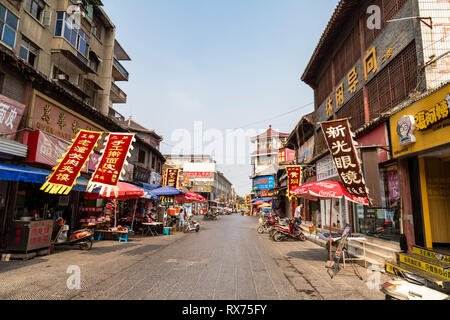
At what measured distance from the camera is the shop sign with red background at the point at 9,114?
9500 mm

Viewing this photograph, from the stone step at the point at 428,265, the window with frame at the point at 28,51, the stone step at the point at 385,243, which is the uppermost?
the window with frame at the point at 28,51

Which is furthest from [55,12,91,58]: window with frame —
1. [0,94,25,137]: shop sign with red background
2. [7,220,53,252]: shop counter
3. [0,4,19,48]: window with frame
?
[7,220,53,252]: shop counter

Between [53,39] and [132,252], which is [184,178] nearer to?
[53,39]

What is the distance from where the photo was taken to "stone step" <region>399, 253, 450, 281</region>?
4798mm

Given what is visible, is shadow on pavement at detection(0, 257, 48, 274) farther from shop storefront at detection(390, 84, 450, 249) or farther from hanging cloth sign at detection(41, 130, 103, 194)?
shop storefront at detection(390, 84, 450, 249)

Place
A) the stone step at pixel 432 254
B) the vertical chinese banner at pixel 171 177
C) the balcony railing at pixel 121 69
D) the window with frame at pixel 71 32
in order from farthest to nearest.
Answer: the balcony railing at pixel 121 69 → the vertical chinese banner at pixel 171 177 → the window with frame at pixel 71 32 → the stone step at pixel 432 254

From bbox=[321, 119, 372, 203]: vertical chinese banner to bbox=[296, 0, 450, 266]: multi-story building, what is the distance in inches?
67.8

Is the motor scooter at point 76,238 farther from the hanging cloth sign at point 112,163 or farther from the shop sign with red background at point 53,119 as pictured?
the shop sign with red background at point 53,119

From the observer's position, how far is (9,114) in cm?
983

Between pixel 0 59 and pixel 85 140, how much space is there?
4.59 meters

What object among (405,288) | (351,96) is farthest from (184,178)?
(405,288)

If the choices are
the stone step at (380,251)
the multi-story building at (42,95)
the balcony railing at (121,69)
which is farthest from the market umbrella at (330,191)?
the balcony railing at (121,69)

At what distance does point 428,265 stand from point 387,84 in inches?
294

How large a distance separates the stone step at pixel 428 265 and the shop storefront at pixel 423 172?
6.51ft
